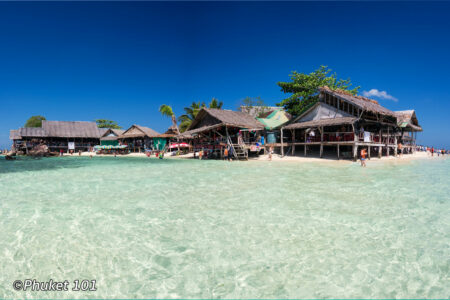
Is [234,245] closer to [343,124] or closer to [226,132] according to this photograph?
[226,132]

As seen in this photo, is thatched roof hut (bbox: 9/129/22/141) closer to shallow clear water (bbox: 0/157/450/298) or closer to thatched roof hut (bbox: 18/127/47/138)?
thatched roof hut (bbox: 18/127/47/138)

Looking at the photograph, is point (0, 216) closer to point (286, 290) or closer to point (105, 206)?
point (105, 206)

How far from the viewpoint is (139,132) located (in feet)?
113

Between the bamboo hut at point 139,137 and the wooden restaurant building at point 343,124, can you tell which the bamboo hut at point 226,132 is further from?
the bamboo hut at point 139,137

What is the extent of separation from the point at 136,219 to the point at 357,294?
439 cm

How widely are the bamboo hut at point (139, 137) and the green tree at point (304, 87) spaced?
62.1ft

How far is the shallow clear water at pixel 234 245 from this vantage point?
292cm

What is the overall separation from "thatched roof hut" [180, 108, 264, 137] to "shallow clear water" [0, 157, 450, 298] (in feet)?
51.1

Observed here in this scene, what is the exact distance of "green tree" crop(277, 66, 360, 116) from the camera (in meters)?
26.9

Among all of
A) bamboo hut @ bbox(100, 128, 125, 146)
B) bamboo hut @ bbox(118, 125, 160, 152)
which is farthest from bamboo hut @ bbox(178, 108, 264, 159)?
bamboo hut @ bbox(100, 128, 125, 146)

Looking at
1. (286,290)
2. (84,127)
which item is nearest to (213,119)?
(286,290)

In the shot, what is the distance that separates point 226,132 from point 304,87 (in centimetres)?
1190

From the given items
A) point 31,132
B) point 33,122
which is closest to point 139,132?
point 31,132

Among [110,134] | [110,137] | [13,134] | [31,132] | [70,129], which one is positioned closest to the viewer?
[31,132]
